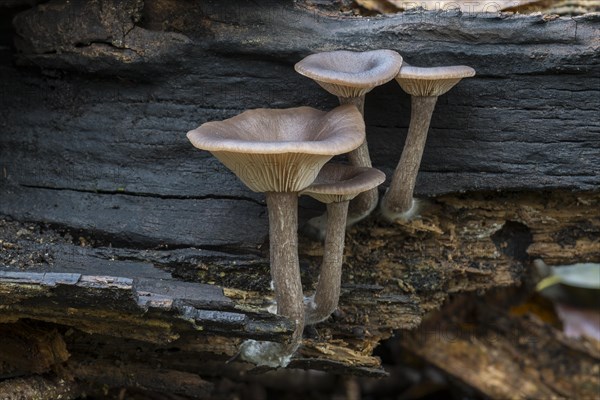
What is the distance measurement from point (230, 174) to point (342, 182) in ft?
3.01

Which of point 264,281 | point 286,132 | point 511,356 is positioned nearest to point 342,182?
point 286,132

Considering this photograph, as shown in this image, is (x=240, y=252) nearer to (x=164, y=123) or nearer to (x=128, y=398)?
(x=164, y=123)

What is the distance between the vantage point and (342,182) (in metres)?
3.28

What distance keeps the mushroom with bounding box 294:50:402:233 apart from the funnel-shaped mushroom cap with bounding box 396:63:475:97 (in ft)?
0.28

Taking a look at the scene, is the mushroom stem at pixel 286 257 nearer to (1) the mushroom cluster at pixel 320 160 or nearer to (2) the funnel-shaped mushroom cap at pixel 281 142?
(1) the mushroom cluster at pixel 320 160

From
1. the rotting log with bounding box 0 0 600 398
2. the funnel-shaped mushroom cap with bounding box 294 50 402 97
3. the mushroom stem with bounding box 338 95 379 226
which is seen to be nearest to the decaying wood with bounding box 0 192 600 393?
the rotting log with bounding box 0 0 600 398

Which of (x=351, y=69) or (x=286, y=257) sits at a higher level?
(x=351, y=69)

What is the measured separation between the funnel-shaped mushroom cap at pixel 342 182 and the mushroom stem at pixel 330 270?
12cm

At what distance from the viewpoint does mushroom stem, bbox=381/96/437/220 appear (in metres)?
3.57

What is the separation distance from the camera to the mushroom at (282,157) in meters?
2.86

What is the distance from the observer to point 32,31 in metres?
3.89

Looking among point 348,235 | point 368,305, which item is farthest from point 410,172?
point 368,305

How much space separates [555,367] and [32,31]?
468 cm

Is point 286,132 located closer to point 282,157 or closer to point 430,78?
point 282,157
